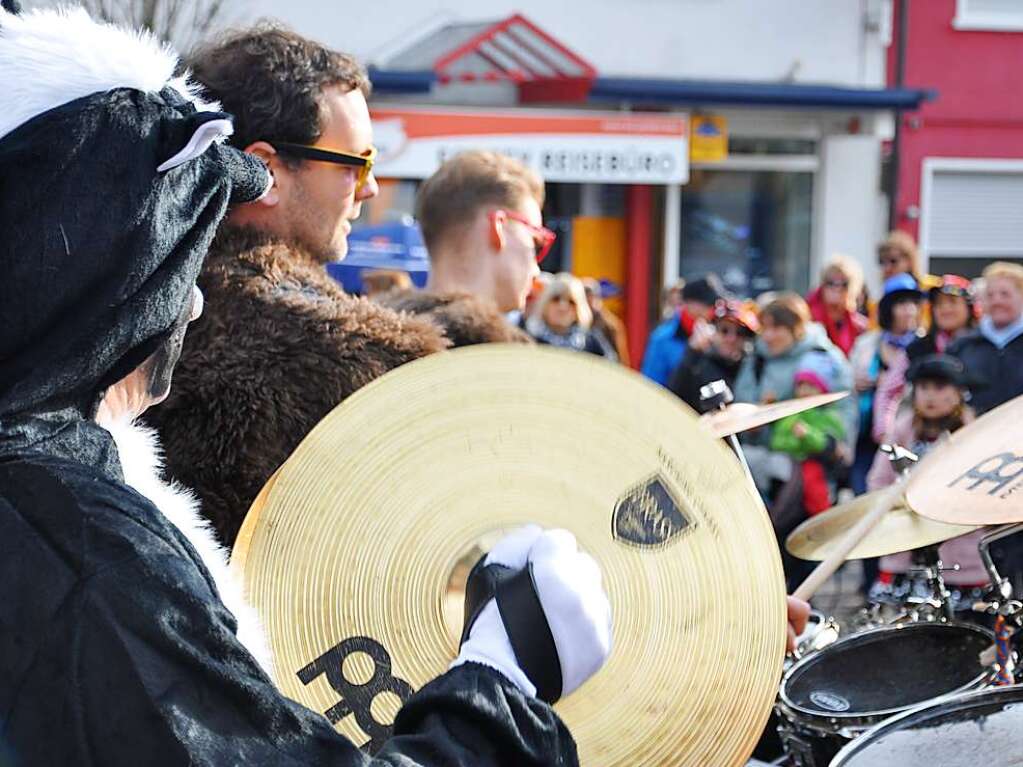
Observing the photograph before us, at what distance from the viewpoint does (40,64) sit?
3.99ft

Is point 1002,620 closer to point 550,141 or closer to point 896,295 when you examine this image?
point 896,295

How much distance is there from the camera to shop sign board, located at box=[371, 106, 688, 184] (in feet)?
38.4

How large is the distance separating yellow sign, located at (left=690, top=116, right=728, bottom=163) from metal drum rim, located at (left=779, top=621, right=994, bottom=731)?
10492 mm

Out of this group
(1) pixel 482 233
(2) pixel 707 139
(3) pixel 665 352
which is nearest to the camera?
(1) pixel 482 233

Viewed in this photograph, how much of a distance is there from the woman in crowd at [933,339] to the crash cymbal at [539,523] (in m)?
5.50

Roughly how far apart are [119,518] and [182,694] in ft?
0.52

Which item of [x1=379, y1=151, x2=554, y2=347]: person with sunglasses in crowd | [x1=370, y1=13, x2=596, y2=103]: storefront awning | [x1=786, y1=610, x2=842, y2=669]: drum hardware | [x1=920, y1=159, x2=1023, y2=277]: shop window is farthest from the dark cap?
[x1=920, y1=159, x2=1023, y2=277]: shop window

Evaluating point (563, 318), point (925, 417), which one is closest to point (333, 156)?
Result: point (925, 417)

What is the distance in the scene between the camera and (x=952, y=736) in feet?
6.97

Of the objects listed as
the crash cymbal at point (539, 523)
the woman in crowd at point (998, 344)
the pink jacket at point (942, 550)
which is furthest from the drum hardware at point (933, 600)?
the woman in crowd at point (998, 344)

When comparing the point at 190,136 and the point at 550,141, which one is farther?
the point at 550,141

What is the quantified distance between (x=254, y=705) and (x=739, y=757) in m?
0.61

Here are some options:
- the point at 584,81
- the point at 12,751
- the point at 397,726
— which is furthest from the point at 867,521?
the point at 584,81

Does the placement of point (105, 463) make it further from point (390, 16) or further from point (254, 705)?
point (390, 16)
